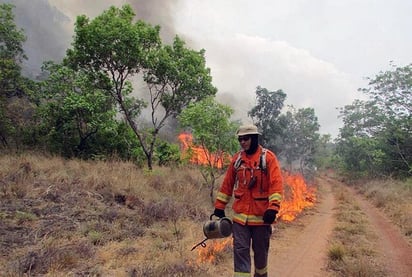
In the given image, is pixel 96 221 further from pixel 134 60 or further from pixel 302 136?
pixel 302 136

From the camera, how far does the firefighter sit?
4113 millimetres

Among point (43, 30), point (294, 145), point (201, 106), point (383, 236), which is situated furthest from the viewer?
point (43, 30)

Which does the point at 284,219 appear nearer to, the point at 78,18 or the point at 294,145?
the point at 78,18

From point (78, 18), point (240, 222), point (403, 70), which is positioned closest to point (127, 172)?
point (78, 18)

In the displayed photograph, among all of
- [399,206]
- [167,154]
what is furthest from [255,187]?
[167,154]

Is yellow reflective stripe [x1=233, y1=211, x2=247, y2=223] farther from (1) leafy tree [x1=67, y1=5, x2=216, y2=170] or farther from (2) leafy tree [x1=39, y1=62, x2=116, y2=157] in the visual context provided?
(2) leafy tree [x1=39, y1=62, x2=116, y2=157]

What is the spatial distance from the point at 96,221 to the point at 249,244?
181 inches

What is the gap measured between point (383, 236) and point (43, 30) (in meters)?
114

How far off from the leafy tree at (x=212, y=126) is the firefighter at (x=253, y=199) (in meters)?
7.69

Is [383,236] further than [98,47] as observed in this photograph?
No

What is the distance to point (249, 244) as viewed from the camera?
424 centimetres

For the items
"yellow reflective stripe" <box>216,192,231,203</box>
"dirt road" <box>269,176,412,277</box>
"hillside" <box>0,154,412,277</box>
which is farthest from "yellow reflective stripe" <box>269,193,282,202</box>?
"dirt road" <box>269,176,412,277</box>

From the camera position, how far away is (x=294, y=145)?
129 feet

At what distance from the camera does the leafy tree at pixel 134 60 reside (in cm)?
1291
